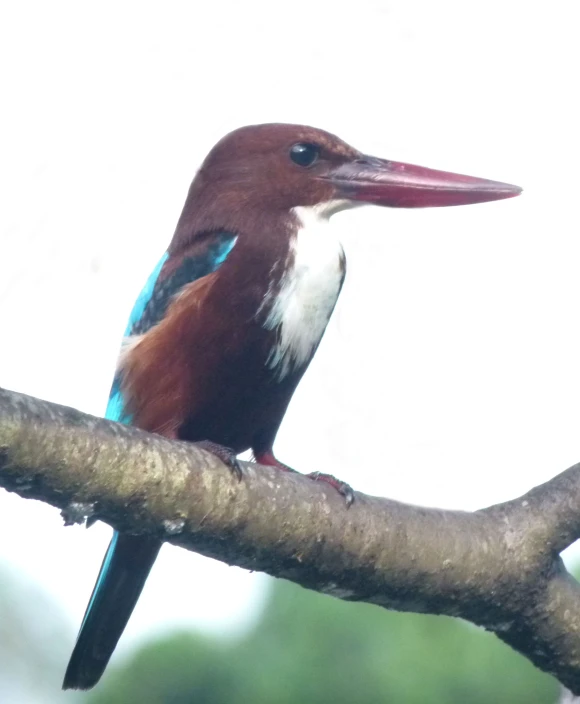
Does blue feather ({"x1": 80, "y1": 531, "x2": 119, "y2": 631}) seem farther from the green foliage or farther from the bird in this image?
the green foliage

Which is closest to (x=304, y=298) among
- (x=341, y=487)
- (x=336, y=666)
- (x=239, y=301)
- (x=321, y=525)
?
(x=239, y=301)

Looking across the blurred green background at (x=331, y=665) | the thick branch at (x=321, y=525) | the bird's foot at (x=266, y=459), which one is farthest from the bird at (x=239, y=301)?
the blurred green background at (x=331, y=665)

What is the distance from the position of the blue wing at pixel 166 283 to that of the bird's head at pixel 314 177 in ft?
0.63

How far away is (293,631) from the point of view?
31.5 ft

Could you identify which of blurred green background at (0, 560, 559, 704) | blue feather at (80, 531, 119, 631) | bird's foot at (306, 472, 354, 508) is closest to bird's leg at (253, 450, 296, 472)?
blue feather at (80, 531, 119, 631)

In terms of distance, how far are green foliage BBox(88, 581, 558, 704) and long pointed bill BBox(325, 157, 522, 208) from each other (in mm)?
5938

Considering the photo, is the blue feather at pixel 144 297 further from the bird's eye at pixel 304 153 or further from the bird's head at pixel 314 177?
the bird's eye at pixel 304 153

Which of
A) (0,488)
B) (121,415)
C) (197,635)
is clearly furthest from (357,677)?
(0,488)

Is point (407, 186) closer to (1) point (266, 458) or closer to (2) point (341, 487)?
(1) point (266, 458)

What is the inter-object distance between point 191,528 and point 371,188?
1478 mm

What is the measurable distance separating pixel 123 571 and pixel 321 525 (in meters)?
0.92

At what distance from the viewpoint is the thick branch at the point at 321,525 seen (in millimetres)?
2021

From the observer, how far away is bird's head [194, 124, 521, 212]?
333cm

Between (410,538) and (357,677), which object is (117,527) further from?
(357,677)
